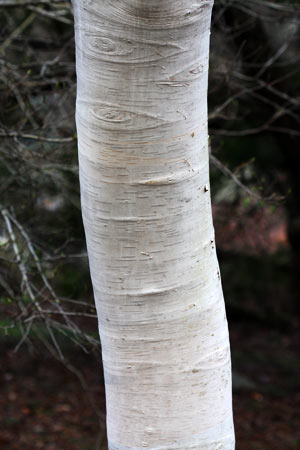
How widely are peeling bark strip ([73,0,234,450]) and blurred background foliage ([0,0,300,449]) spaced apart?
51.7 inches

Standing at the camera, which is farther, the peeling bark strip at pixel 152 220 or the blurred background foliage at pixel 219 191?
the blurred background foliage at pixel 219 191

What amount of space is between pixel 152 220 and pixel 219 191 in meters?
4.67

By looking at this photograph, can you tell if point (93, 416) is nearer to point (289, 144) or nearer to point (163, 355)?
point (289, 144)

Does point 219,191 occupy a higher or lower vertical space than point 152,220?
higher

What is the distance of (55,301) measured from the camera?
2.88 meters

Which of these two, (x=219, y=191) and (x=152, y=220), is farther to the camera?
(x=219, y=191)

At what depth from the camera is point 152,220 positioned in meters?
1.42

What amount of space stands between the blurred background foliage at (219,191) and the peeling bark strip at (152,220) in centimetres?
131

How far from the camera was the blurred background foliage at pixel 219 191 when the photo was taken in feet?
10.9

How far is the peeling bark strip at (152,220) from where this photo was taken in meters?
1.34

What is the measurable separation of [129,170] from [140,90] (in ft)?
0.65

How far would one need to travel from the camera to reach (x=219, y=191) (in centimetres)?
602

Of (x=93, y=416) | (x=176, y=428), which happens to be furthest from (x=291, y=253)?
(x=176, y=428)

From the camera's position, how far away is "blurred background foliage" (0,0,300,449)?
10.9ft
